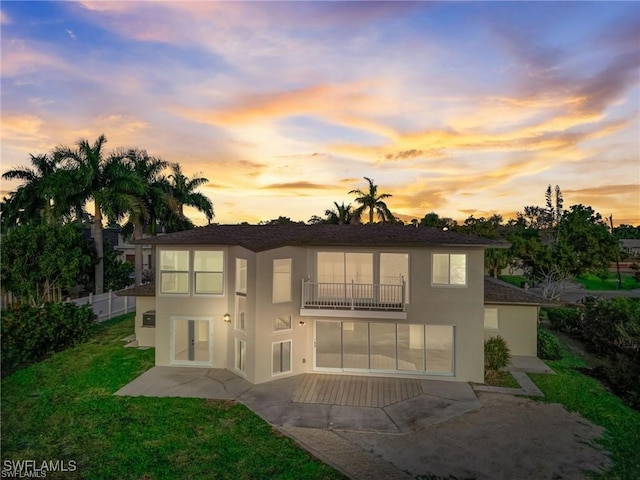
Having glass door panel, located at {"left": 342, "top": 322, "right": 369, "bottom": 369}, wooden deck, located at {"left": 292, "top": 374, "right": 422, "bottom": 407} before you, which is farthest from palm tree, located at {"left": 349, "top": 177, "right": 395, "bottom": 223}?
wooden deck, located at {"left": 292, "top": 374, "right": 422, "bottom": 407}

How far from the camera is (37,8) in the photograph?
1258 cm

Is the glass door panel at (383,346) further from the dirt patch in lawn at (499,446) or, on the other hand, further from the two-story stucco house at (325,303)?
the dirt patch in lawn at (499,446)

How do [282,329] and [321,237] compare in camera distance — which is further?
[321,237]

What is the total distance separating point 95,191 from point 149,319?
1409 centimetres

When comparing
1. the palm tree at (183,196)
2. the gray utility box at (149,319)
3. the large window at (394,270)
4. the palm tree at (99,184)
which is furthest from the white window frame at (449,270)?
the palm tree at (183,196)

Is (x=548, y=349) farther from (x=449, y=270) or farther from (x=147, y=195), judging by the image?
(x=147, y=195)

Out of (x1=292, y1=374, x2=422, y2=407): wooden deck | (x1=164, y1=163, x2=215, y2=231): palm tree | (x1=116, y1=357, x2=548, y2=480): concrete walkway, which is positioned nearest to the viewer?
(x1=116, y1=357, x2=548, y2=480): concrete walkway

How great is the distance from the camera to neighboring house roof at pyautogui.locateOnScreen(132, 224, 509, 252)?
13.2m

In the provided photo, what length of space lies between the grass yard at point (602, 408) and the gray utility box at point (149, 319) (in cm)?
1715

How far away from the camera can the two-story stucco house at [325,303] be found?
13.3 m

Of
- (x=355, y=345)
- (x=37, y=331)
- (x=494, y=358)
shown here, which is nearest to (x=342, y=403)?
(x=355, y=345)

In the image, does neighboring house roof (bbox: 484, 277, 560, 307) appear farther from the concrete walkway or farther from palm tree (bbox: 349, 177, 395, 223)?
palm tree (bbox: 349, 177, 395, 223)

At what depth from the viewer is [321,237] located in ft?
47.2

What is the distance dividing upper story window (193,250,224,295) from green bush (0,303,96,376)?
311 inches
